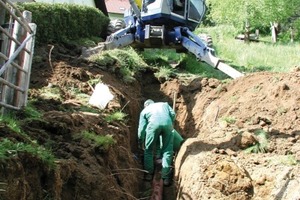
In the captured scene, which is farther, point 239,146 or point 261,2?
point 261,2

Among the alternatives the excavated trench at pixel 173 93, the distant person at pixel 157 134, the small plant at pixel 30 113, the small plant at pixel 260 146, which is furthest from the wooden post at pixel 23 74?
the excavated trench at pixel 173 93

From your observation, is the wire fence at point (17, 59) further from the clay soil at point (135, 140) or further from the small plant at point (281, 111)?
the small plant at point (281, 111)

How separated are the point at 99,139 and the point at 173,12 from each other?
25.8ft

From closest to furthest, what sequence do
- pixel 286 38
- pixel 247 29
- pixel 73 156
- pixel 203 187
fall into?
pixel 73 156 → pixel 203 187 → pixel 247 29 → pixel 286 38

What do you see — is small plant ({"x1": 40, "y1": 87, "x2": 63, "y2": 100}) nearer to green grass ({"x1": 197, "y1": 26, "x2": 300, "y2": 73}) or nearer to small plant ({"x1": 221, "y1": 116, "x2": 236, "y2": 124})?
small plant ({"x1": 221, "y1": 116, "x2": 236, "y2": 124})

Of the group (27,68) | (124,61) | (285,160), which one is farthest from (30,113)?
(124,61)

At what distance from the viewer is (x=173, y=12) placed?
1273 cm

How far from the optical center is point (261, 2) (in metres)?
26.5

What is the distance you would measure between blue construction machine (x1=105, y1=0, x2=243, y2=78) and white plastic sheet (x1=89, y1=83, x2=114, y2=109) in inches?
157

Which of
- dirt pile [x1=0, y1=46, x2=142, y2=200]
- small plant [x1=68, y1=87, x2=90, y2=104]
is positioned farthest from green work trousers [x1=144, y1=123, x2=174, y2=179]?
small plant [x1=68, y1=87, x2=90, y2=104]

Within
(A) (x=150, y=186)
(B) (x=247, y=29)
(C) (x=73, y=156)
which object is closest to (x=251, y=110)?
(A) (x=150, y=186)

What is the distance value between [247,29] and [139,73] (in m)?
16.0

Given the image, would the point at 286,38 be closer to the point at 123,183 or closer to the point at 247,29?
the point at 247,29

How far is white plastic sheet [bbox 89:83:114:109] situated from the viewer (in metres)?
7.61
